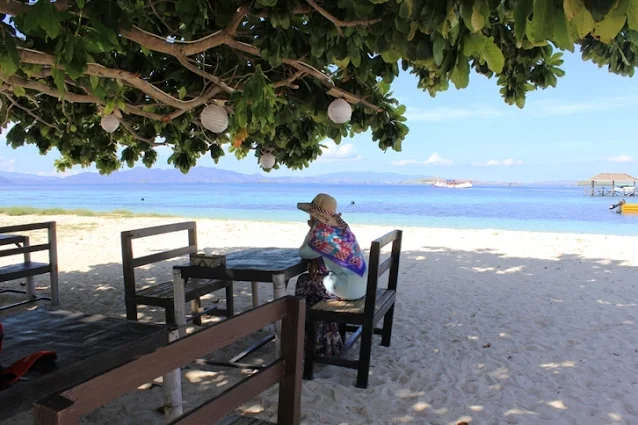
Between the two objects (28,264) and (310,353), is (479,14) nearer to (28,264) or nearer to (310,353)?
(310,353)

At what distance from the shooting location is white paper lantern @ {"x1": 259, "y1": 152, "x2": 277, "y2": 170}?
271 inches

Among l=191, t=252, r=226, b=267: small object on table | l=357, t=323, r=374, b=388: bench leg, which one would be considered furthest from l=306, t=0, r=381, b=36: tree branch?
l=357, t=323, r=374, b=388: bench leg

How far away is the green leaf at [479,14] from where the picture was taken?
59.7 inches

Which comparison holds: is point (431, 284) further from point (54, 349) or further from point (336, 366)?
point (54, 349)

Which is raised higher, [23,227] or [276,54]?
[276,54]

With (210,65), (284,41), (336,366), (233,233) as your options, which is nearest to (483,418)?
(336,366)

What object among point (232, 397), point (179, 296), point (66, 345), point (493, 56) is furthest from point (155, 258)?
point (493, 56)

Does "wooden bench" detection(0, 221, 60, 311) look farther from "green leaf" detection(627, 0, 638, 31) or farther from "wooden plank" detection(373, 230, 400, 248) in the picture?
"green leaf" detection(627, 0, 638, 31)

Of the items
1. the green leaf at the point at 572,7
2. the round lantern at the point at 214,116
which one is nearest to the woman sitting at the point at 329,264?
the round lantern at the point at 214,116

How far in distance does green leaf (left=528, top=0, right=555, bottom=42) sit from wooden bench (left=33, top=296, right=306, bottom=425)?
1.10m

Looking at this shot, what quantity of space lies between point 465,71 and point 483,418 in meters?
2.16

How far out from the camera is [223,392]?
1.46 m

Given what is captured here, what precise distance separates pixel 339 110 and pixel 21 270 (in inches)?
145

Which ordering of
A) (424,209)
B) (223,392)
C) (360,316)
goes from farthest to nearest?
(424,209)
(360,316)
(223,392)
